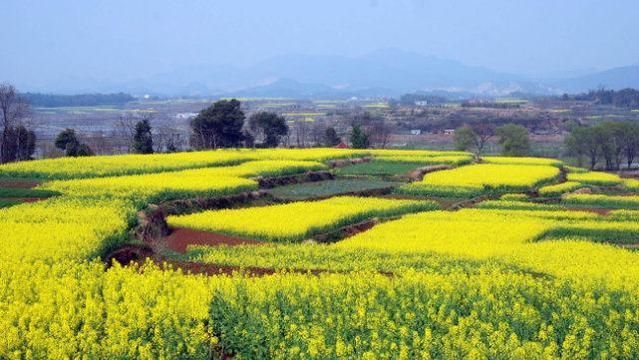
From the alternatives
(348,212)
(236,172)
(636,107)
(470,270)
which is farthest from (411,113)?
(470,270)

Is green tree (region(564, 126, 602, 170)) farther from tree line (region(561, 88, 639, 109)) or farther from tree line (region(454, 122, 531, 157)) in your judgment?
tree line (region(561, 88, 639, 109))

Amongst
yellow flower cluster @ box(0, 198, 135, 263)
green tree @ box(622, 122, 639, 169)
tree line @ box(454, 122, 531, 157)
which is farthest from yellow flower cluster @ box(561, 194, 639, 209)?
tree line @ box(454, 122, 531, 157)

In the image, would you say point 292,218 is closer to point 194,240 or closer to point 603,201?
point 194,240

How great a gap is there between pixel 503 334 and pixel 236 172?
102ft

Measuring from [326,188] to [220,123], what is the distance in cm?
3755

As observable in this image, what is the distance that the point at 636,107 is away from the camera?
17312cm

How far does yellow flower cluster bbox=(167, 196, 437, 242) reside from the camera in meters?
27.3

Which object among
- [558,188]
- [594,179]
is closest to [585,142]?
[594,179]

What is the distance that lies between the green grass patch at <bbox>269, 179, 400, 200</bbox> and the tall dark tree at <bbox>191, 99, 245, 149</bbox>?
108 feet

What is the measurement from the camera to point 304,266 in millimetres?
20047

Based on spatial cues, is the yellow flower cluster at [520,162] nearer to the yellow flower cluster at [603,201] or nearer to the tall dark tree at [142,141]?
the yellow flower cluster at [603,201]

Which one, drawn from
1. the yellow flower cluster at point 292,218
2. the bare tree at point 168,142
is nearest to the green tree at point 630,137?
the bare tree at point 168,142

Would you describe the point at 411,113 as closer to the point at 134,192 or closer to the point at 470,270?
the point at 134,192

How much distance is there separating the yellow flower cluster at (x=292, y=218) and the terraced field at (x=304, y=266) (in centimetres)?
9
